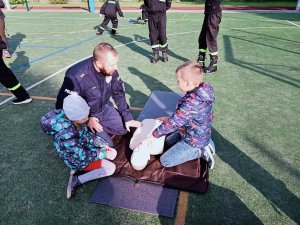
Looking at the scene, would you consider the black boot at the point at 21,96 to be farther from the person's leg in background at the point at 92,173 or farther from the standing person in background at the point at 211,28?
the standing person in background at the point at 211,28

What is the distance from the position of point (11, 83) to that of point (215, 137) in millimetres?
3764

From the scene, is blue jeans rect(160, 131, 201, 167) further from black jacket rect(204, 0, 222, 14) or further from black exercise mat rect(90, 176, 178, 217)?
black jacket rect(204, 0, 222, 14)

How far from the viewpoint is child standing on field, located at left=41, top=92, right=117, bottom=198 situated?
9.37 ft

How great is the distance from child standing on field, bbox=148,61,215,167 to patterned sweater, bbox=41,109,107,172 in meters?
0.72

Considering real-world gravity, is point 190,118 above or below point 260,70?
above

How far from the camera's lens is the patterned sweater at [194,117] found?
2957 millimetres

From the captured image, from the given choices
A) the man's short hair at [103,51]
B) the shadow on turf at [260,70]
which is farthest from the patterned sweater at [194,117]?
the shadow on turf at [260,70]

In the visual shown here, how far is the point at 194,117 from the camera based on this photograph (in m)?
3.05

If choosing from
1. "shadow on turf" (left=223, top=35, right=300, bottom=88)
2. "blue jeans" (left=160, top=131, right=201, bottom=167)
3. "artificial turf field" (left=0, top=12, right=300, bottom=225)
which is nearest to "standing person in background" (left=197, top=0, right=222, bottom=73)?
"artificial turf field" (left=0, top=12, right=300, bottom=225)

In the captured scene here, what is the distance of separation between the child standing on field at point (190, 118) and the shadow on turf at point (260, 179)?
1.70 ft

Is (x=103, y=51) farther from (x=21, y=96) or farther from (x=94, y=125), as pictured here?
(x=21, y=96)

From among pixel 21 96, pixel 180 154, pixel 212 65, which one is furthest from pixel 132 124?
pixel 212 65

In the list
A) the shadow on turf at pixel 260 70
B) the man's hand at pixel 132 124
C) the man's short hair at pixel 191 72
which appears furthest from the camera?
the shadow on turf at pixel 260 70

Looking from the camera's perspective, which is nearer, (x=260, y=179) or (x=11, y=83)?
(x=260, y=179)
